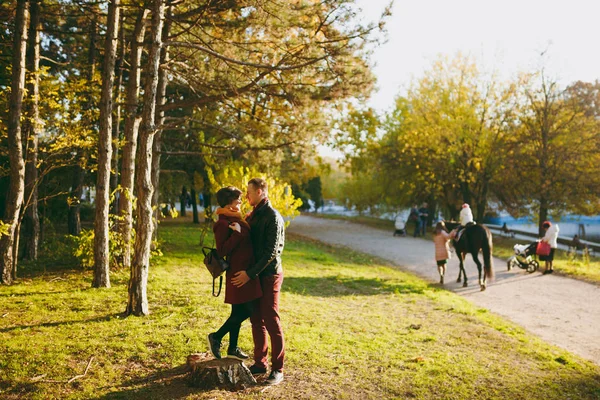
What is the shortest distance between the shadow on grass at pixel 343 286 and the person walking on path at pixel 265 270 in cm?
512

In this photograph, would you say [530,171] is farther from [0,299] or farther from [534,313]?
[0,299]

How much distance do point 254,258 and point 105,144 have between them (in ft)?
17.3

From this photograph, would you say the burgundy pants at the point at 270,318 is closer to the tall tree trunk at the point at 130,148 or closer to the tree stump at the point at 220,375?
the tree stump at the point at 220,375

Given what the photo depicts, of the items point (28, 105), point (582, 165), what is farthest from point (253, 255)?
point (582, 165)

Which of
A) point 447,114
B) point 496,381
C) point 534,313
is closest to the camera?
point 496,381

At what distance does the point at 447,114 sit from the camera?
25328 mm

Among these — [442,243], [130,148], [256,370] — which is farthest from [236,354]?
[442,243]

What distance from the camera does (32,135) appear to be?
9945 mm

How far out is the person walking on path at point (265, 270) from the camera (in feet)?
15.4

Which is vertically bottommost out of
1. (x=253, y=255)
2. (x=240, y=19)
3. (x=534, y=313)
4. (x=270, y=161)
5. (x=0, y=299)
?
(x=534, y=313)

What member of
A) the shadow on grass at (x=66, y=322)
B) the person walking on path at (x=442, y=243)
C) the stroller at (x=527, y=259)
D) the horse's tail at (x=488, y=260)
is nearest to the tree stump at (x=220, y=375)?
the shadow on grass at (x=66, y=322)

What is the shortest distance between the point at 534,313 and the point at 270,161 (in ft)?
27.4

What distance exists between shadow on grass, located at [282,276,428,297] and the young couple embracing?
5.21 metres

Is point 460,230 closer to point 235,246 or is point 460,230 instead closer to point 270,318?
point 270,318
